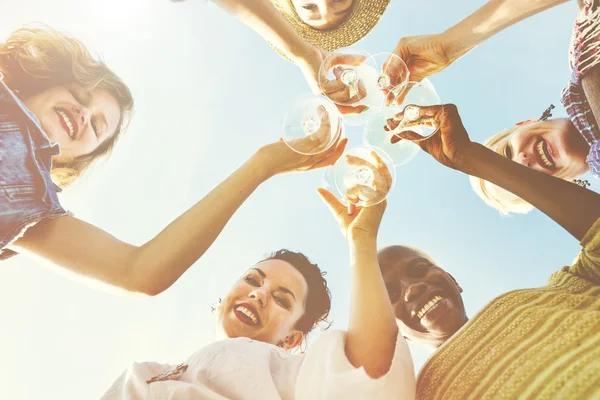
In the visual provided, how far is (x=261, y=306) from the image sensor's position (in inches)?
60.9

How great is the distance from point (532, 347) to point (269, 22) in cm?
128

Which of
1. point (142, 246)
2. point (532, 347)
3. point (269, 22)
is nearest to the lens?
point (532, 347)

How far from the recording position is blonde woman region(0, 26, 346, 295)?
3.63ft

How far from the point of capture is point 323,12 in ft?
5.33

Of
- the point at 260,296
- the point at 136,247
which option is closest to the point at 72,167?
the point at 136,247

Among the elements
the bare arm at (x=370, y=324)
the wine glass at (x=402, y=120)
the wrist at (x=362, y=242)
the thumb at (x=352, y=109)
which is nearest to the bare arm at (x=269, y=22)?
the thumb at (x=352, y=109)

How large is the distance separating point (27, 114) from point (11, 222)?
0.41 metres

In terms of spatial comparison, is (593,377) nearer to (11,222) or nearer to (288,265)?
(288,265)

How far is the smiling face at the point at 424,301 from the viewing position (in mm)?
1508

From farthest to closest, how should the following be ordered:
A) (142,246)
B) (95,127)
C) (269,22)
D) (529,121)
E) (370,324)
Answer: (529,121) < (95,127) < (269,22) < (142,246) < (370,324)

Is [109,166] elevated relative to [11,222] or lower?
elevated

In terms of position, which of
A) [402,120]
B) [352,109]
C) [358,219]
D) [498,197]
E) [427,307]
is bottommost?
[427,307]

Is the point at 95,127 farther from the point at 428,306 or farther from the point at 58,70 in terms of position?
the point at 428,306

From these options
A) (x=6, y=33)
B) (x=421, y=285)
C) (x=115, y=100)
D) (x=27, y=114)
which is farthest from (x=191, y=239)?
(x=6, y=33)
